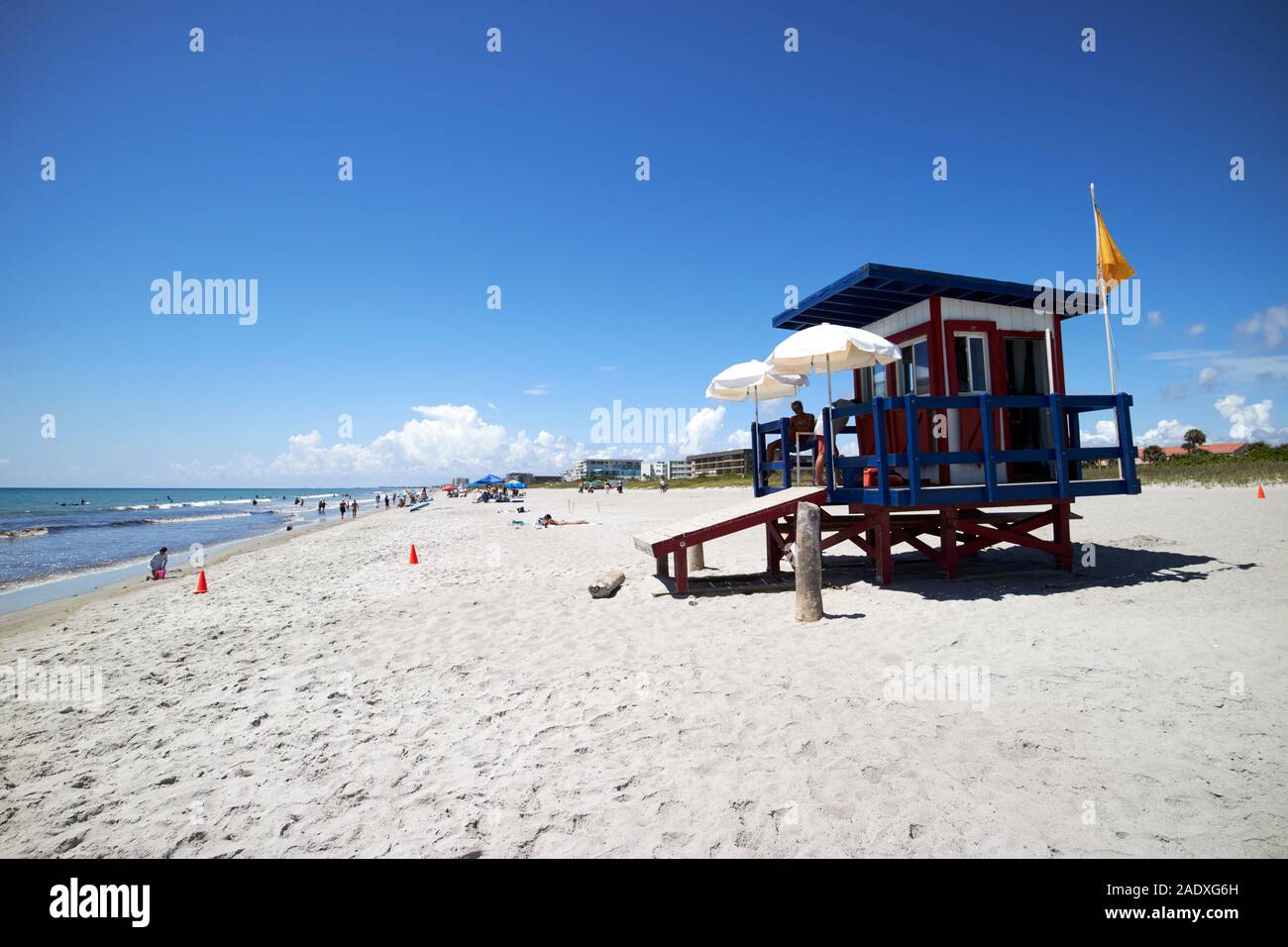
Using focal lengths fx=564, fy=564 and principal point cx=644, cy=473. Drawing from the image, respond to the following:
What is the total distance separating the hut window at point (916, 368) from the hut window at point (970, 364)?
53 centimetres

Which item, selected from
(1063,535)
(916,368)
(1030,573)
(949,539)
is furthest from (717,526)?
(1063,535)

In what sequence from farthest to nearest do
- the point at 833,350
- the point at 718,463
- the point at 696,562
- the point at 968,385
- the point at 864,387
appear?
1. the point at 718,463
2. the point at 696,562
3. the point at 864,387
4. the point at 968,385
5. the point at 833,350

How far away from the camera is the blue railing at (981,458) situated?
827 cm

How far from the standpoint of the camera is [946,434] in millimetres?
10117

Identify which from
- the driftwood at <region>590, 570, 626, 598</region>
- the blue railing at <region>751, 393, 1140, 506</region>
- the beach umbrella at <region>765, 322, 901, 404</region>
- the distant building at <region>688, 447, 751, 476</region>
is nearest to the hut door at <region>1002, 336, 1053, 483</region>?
the blue railing at <region>751, 393, 1140, 506</region>

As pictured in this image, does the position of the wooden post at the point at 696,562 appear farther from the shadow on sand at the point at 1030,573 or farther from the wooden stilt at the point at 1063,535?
the wooden stilt at the point at 1063,535

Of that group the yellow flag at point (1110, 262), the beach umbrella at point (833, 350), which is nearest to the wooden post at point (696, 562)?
the beach umbrella at point (833, 350)

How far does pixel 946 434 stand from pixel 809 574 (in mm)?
4433

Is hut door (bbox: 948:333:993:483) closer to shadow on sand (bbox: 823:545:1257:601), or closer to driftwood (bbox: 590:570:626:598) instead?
shadow on sand (bbox: 823:545:1257:601)

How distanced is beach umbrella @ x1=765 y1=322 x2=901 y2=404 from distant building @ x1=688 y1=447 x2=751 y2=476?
90.2 metres

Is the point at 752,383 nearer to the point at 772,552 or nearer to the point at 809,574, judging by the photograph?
the point at 772,552

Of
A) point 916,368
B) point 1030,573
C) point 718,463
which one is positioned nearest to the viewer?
point 1030,573
